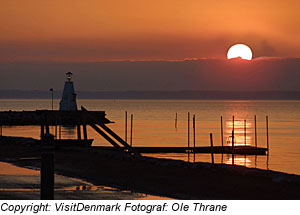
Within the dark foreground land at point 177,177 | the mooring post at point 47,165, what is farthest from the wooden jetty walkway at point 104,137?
the mooring post at point 47,165

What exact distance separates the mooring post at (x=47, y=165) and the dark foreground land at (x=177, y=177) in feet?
5.10

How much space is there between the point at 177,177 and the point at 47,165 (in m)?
9.74

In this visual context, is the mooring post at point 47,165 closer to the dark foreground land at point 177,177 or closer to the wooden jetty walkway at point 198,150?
the dark foreground land at point 177,177

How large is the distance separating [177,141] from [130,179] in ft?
187

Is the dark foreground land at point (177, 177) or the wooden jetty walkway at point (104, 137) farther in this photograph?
the wooden jetty walkway at point (104, 137)

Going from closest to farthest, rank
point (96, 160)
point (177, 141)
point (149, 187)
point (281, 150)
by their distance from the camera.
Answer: point (149, 187)
point (96, 160)
point (281, 150)
point (177, 141)

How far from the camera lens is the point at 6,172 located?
21.6 meters

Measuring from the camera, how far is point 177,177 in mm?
20938

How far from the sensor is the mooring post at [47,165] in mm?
11633

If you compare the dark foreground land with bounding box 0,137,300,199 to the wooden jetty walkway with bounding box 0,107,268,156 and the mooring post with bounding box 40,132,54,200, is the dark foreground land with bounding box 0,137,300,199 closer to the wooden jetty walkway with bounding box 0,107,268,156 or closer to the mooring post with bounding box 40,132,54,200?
the mooring post with bounding box 40,132,54,200

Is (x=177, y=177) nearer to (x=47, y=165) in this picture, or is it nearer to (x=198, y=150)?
(x=47, y=165)

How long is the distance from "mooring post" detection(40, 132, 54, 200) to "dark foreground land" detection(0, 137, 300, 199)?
A: 1554mm
